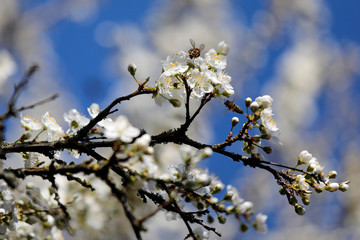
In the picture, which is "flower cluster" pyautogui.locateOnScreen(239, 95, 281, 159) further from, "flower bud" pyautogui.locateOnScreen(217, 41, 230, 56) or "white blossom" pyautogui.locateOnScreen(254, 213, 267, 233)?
"flower bud" pyautogui.locateOnScreen(217, 41, 230, 56)

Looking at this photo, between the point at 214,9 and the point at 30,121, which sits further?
the point at 214,9

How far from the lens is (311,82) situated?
1223 cm

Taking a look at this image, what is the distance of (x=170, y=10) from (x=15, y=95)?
35.6 feet

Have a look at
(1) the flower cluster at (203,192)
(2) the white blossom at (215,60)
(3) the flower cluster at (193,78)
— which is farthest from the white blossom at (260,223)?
(2) the white blossom at (215,60)

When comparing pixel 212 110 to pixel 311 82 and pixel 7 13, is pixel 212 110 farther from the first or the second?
pixel 7 13

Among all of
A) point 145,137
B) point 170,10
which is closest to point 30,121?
point 145,137

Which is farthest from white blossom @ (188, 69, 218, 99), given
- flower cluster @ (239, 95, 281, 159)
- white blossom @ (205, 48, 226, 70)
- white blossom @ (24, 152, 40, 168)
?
white blossom @ (24, 152, 40, 168)

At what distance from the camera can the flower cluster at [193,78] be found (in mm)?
1903

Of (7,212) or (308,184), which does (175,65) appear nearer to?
(308,184)

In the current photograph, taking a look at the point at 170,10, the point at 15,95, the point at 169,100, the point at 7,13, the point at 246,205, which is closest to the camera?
the point at 15,95

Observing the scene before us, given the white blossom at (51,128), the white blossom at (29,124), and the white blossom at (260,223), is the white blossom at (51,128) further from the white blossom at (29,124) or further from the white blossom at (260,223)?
the white blossom at (260,223)

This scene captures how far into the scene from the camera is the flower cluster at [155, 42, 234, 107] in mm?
1903

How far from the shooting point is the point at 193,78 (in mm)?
1915

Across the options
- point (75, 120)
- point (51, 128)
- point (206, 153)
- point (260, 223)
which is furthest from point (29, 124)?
point (260, 223)
